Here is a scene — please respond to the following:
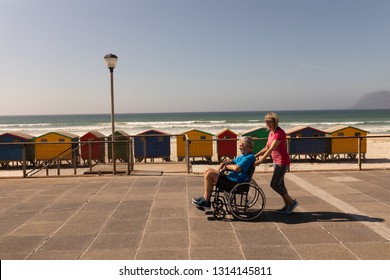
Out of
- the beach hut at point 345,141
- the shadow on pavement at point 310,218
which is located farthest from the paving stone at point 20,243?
the beach hut at point 345,141

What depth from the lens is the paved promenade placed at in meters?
4.03

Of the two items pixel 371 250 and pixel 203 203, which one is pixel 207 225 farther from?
pixel 371 250

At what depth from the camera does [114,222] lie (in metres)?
5.18

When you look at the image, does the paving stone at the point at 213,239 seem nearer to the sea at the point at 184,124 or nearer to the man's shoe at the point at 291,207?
the man's shoe at the point at 291,207

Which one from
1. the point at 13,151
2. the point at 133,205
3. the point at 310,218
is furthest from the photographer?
the point at 13,151

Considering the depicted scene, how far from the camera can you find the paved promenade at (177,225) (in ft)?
13.2

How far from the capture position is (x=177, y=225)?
4977 millimetres

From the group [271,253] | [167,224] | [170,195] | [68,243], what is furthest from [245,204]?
[68,243]

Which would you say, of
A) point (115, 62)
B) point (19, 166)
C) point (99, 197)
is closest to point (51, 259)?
point (99, 197)

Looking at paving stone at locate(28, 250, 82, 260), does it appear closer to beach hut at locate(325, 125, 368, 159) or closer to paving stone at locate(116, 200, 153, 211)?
paving stone at locate(116, 200, 153, 211)

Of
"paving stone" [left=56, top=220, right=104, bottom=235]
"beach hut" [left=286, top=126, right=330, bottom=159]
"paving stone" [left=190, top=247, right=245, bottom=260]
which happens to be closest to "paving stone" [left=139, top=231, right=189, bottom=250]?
"paving stone" [left=190, top=247, right=245, bottom=260]

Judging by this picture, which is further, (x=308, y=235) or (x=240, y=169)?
(x=240, y=169)

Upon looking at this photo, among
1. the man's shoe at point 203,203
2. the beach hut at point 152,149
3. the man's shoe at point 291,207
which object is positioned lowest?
the beach hut at point 152,149

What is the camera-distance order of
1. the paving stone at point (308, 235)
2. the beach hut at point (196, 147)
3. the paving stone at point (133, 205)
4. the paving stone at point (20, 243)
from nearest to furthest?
1. the paving stone at point (20, 243)
2. the paving stone at point (308, 235)
3. the paving stone at point (133, 205)
4. the beach hut at point (196, 147)
